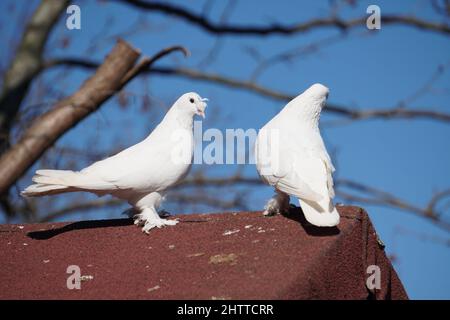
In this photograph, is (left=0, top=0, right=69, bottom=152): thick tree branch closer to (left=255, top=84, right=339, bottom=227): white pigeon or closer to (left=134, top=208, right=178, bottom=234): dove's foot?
(left=134, top=208, right=178, bottom=234): dove's foot

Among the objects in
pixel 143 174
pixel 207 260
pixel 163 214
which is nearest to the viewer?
pixel 207 260

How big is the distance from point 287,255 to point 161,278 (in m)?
0.91

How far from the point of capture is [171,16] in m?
13.8

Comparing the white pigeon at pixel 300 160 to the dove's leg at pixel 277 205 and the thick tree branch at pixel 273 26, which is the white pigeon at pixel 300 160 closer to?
the dove's leg at pixel 277 205

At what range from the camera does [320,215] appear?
580 cm

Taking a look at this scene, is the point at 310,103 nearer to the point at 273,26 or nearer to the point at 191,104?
the point at 191,104

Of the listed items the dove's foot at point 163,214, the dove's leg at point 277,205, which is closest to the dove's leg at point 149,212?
the dove's foot at point 163,214

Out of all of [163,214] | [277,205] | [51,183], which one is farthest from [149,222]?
[277,205]

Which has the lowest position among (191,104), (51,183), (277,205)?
(277,205)

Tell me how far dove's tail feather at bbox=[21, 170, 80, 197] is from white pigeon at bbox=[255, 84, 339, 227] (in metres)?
1.54

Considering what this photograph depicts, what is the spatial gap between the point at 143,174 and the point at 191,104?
908mm

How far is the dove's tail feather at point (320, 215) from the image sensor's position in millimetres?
5740

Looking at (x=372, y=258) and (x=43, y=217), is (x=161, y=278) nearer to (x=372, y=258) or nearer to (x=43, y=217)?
(x=372, y=258)

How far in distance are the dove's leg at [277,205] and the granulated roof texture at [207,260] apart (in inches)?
3.3
